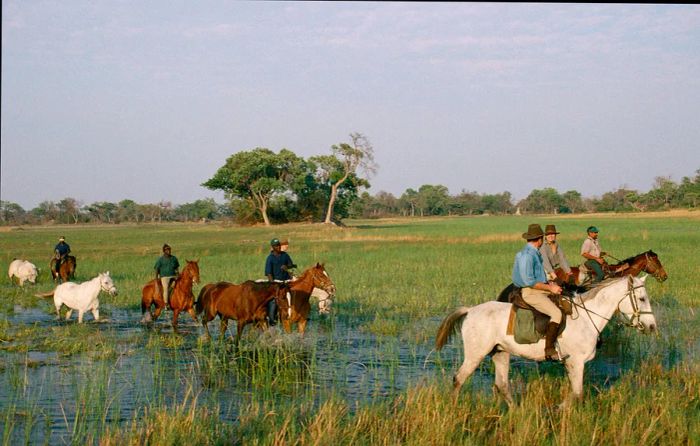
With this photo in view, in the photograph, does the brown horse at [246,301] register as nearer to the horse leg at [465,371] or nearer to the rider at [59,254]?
the horse leg at [465,371]

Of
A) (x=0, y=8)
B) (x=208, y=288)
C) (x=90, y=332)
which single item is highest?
(x=0, y=8)

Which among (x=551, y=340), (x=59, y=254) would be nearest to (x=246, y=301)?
(x=551, y=340)

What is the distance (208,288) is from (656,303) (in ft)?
37.3

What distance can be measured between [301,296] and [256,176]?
72187mm

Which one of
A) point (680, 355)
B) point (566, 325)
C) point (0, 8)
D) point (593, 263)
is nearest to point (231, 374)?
point (566, 325)

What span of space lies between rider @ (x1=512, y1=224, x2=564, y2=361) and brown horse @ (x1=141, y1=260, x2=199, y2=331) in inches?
309

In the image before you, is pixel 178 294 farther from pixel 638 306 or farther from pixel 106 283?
pixel 638 306

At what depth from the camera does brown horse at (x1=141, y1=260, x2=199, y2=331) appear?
14678 millimetres

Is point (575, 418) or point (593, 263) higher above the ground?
point (593, 263)

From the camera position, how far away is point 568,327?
8523mm

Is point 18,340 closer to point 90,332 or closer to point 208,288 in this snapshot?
point 90,332

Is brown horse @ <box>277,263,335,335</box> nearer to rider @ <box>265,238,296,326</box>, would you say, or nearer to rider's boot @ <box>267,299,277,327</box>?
rider's boot @ <box>267,299,277,327</box>

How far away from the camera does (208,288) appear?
45.9ft

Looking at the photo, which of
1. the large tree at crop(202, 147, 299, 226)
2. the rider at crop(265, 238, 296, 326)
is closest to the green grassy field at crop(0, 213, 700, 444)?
the rider at crop(265, 238, 296, 326)
